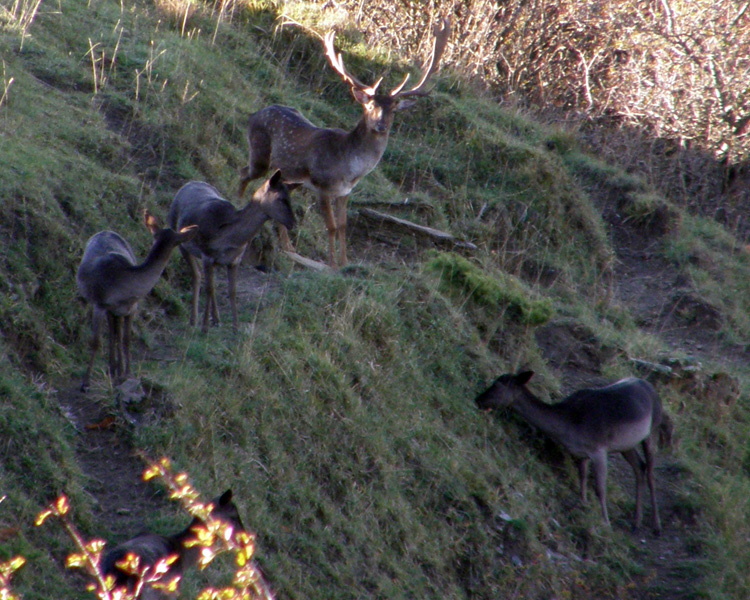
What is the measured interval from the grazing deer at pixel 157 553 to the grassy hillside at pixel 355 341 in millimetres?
301

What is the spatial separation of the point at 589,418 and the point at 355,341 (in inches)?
88.9

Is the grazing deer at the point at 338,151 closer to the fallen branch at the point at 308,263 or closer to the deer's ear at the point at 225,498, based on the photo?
the fallen branch at the point at 308,263

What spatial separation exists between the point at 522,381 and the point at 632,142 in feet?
28.4

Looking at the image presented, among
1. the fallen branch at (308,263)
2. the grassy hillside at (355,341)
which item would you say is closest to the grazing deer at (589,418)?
the grassy hillside at (355,341)

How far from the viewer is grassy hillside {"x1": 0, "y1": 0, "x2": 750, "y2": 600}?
6609 mm

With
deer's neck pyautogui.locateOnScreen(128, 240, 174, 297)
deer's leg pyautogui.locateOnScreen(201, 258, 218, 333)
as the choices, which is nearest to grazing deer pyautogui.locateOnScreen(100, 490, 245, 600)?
deer's neck pyautogui.locateOnScreen(128, 240, 174, 297)

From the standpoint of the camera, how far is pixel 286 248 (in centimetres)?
998

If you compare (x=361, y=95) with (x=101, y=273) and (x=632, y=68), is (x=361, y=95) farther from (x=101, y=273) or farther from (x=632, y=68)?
(x=632, y=68)

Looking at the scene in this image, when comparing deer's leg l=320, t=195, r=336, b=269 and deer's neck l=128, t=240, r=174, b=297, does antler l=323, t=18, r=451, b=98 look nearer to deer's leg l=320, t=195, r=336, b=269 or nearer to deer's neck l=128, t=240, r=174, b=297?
deer's leg l=320, t=195, r=336, b=269

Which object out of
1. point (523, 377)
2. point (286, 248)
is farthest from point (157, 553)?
point (286, 248)

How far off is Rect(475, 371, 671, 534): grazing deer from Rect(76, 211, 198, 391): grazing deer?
11.3ft

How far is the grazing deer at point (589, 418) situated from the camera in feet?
29.2

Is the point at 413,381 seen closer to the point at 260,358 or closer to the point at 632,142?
the point at 260,358

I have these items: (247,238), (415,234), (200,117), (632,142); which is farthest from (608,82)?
(247,238)
